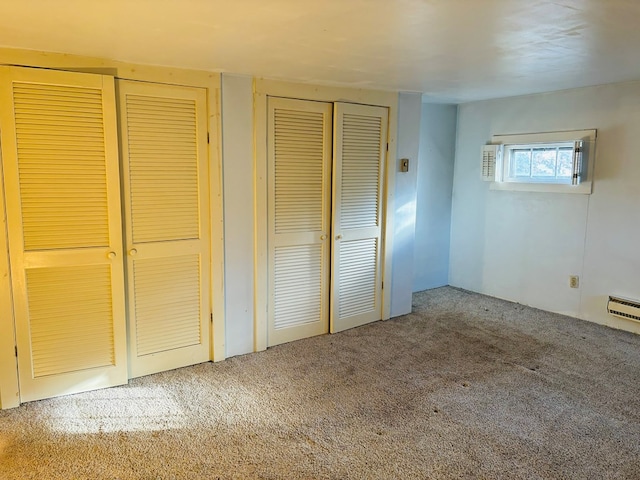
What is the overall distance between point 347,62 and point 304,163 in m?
0.98

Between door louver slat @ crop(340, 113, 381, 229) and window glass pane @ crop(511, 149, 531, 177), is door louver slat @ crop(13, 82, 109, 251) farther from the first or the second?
window glass pane @ crop(511, 149, 531, 177)

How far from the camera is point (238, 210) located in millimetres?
3357

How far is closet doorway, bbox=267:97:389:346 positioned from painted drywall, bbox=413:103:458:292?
3.84 ft

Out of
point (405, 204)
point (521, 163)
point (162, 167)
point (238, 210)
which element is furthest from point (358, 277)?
point (521, 163)

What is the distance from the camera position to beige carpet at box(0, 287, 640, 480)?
7.25 ft

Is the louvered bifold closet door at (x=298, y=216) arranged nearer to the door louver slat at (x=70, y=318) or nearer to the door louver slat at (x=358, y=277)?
the door louver slat at (x=358, y=277)

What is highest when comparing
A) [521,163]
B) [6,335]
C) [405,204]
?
[521,163]

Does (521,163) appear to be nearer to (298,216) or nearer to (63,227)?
(298,216)

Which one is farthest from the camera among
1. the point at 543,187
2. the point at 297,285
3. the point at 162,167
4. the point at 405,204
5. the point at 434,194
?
the point at 434,194

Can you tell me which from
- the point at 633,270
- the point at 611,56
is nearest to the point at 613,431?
the point at 633,270

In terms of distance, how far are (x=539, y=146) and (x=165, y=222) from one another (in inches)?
141

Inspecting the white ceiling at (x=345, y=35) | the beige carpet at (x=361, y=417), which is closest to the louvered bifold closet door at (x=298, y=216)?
the beige carpet at (x=361, y=417)

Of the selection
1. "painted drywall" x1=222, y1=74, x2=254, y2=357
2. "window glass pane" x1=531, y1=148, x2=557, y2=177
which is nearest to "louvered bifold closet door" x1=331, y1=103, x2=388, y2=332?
"painted drywall" x1=222, y1=74, x2=254, y2=357

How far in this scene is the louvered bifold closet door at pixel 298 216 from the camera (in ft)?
11.5
